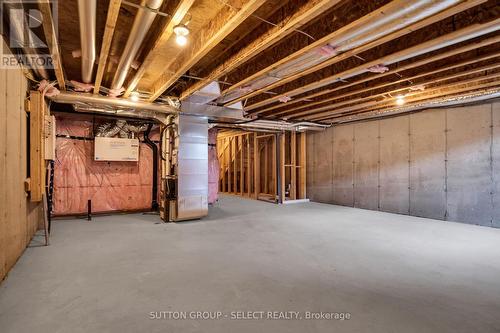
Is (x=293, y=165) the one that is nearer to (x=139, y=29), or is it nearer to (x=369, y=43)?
(x=369, y=43)

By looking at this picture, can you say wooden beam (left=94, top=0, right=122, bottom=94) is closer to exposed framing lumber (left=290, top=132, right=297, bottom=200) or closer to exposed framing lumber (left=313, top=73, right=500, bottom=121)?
exposed framing lumber (left=313, top=73, right=500, bottom=121)

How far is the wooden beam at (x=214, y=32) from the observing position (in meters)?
2.00

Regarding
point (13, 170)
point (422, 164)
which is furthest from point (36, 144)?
point (422, 164)

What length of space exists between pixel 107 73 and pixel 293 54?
2806mm

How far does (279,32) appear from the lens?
7.50 feet

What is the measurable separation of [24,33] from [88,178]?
330 centimetres

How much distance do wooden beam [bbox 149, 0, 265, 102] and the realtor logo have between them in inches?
46.7

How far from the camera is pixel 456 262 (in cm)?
278

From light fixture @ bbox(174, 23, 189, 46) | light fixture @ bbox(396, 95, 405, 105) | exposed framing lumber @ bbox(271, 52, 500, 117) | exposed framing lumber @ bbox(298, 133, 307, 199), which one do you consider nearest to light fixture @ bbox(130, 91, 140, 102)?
light fixture @ bbox(174, 23, 189, 46)

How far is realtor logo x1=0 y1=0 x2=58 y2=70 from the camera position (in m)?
2.10

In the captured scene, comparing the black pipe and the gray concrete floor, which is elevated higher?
the black pipe

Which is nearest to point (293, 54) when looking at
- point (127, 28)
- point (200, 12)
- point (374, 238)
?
point (200, 12)

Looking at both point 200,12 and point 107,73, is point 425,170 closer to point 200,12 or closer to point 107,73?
point 200,12

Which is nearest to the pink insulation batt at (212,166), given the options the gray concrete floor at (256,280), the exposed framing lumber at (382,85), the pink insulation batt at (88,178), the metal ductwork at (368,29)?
the pink insulation batt at (88,178)
